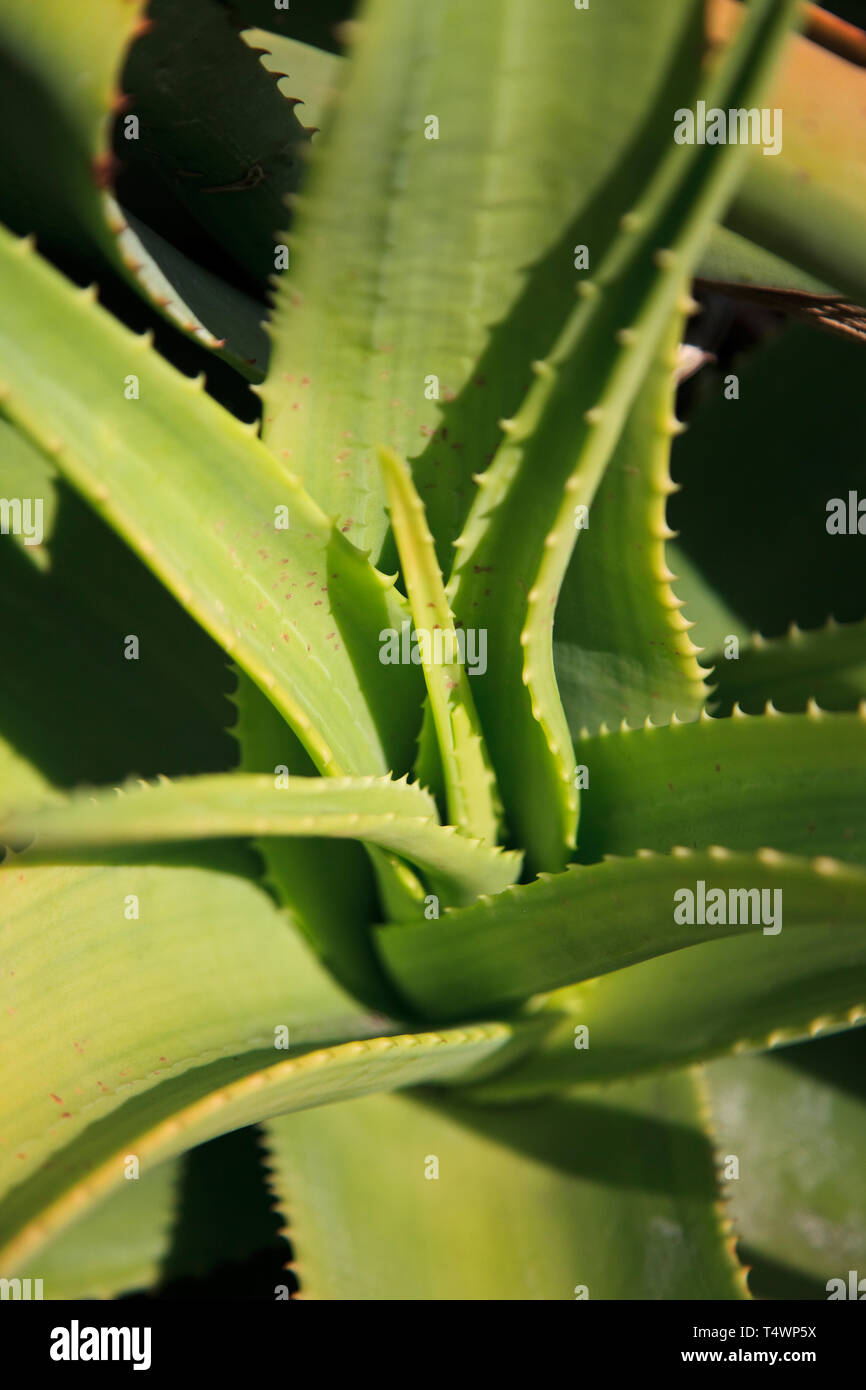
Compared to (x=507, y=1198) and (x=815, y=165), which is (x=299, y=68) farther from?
(x=507, y=1198)

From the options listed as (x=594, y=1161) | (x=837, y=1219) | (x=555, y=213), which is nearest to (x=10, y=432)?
(x=555, y=213)

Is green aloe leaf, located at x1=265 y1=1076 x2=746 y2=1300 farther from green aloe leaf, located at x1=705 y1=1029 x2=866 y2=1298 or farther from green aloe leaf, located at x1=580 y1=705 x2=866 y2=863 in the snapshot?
green aloe leaf, located at x1=580 y1=705 x2=866 y2=863

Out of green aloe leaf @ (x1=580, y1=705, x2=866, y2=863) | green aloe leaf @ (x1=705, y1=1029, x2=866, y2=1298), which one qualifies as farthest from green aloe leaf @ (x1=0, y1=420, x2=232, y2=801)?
green aloe leaf @ (x1=705, y1=1029, x2=866, y2=1298)

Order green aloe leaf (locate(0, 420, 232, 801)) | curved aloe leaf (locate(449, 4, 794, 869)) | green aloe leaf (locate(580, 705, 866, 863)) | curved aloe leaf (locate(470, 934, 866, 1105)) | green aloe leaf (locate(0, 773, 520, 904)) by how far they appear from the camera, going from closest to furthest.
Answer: green aloe leaf (locate(0, 773, 520, 904)) < curved aloe leaf (locate(449, 4, 794, 869)) < green aloe leaf (locate(580, 705, 866, 863)) < curved aloe leaf (locate(470, 934, 866, 1105)) < green aloe leaf (locate(0, 420, 232, 801))

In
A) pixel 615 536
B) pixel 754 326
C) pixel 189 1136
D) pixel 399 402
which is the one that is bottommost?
pixel 189 1136

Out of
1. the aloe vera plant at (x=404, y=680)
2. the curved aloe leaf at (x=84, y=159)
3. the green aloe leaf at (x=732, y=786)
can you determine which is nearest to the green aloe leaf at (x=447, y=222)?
the aloe vera plant at (x=404, y=680)

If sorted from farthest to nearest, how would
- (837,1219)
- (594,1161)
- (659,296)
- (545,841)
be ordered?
1. (837,1219)
2. (594,1161)
3. (545,841)
4. (659,296)

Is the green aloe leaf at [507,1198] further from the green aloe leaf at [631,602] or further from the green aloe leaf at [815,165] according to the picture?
the green aloe leaf at [815,165]

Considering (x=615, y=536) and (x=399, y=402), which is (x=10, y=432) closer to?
(x=399, y=402)
